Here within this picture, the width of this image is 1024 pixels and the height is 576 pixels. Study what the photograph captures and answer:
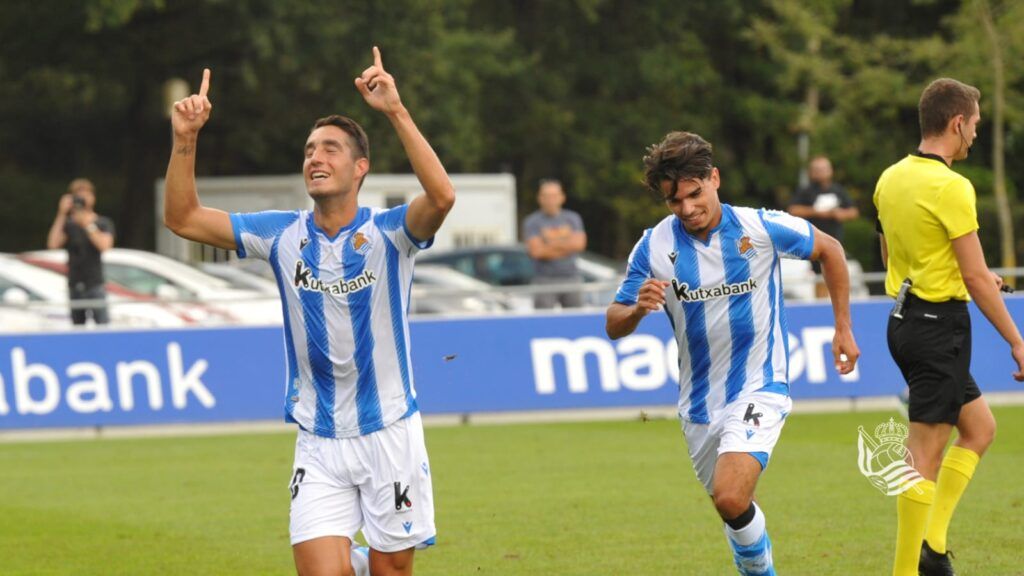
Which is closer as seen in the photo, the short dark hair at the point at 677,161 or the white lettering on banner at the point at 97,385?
the short dark hair at the point at 677,161

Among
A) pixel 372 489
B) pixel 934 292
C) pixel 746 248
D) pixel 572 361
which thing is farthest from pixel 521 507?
pixel 572 361

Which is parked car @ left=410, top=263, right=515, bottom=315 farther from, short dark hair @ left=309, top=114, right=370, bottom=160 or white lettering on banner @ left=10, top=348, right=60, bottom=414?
short dark hair @ left=309, top=114, right=370, bottom=160

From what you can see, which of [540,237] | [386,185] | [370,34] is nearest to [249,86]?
[370,34]

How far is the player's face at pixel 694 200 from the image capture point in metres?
7.50

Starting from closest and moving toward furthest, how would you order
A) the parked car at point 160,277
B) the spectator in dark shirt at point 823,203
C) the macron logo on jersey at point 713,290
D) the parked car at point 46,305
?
the macron logo on jersey at point 713,290
the parked car at point 46,305
the spectator in dark shirt at point 823,203
the parked car at point 160,277

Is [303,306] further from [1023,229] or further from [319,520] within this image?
[1023,229]

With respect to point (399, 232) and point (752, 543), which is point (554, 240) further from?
point (399, 232)

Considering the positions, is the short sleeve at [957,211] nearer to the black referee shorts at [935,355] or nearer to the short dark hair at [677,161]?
the black referee shorts at [935,355]

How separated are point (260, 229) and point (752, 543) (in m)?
2.39

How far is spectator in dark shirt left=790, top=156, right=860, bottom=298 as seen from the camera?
18656 mm

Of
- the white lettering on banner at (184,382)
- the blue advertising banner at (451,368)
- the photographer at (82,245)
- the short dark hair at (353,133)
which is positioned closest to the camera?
the short dark hair at (353,133)

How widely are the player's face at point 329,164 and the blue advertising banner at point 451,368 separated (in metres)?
10.1

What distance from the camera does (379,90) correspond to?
6492 mm

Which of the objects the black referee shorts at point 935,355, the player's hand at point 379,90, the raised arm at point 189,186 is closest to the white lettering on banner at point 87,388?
the raised arm at point 189,186
